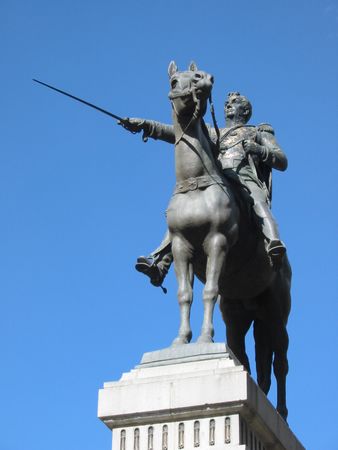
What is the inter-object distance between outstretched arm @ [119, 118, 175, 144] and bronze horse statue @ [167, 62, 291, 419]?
1.53 feet

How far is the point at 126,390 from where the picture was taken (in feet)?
60.9

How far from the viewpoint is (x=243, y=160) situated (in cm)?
2139

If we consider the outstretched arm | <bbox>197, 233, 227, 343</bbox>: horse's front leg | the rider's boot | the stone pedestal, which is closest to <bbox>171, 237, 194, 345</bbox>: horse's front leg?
<bbox>197, 233, 227, 343</bbox>: horse's front leg

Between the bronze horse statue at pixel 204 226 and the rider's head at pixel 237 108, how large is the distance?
2.07 meters

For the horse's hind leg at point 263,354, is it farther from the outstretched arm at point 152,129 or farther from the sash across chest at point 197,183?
the outstretched arm at point 152,129

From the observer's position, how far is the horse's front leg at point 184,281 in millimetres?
19078

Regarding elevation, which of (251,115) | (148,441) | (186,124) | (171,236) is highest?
(251,115)

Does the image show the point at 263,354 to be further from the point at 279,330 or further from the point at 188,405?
the point at 188,405

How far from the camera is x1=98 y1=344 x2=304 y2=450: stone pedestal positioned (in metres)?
18.0

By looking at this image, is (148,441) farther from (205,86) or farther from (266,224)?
(205,86)

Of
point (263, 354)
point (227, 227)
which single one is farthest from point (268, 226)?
point (263, 354)

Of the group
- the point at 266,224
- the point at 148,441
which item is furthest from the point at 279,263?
the point at 148,441

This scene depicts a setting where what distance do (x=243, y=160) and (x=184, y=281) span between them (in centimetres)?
287

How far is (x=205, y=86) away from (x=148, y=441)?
195 inches
